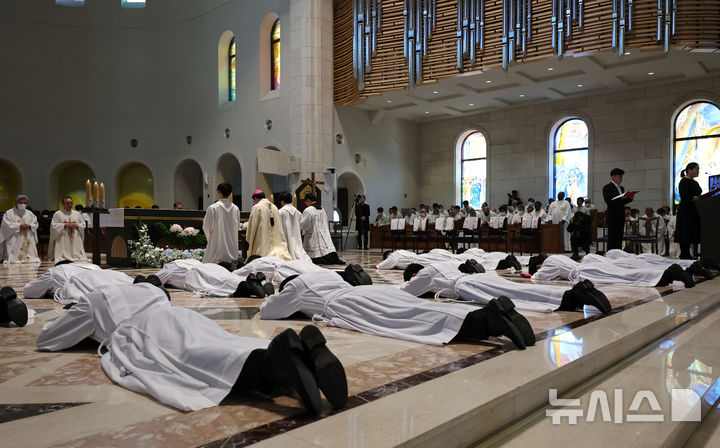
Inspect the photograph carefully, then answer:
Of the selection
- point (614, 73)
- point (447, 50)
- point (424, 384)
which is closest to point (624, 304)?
point (424, 384)

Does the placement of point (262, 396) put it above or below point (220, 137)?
below

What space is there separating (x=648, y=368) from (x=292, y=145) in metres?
14.6

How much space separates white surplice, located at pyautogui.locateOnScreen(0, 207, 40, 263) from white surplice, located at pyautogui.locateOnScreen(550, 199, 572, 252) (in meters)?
12.8

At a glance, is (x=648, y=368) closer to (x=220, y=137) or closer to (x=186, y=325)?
(x=186, y=325)

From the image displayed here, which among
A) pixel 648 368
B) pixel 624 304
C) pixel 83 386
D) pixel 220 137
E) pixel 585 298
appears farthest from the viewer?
pixel 220 137

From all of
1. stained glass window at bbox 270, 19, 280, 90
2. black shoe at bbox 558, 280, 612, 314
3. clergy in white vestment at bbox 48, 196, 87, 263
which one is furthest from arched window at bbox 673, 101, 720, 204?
clergy in white vestment at bbox 48, 196, 87, 263

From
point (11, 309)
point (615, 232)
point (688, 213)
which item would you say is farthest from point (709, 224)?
point (11, 309)

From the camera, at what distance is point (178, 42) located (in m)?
20.5

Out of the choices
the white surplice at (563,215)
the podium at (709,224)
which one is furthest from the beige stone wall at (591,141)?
the podium at (709,224)

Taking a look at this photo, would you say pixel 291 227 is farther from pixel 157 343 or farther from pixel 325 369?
pixel 325 369

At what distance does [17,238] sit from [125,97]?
10.5 m

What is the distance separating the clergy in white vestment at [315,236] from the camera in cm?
1064

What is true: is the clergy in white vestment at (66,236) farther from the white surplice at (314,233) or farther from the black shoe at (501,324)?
the black shoe at (501,324)

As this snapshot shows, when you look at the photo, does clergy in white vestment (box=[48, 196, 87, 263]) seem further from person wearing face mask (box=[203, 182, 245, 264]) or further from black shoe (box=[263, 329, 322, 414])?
black shoe (box=[263, 329, 322, 414])
